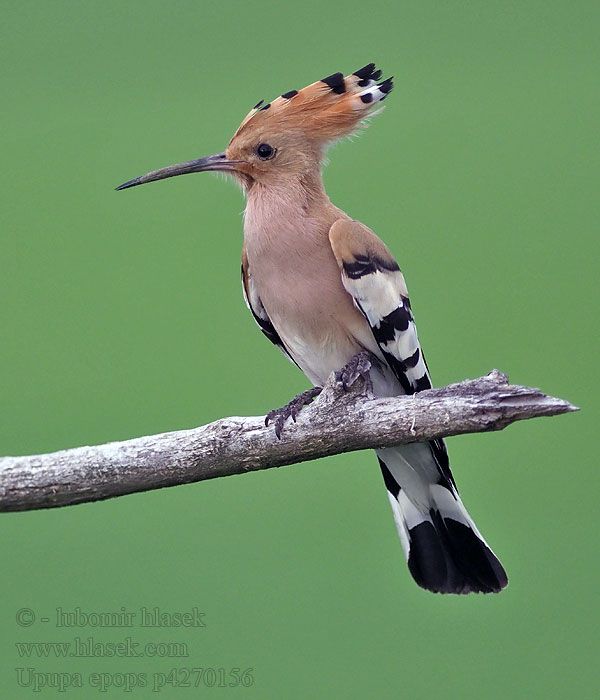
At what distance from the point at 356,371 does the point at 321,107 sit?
18.8 inches

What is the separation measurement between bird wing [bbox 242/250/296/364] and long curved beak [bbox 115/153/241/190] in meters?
0.15

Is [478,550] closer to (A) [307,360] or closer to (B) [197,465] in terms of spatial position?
(A) [307,360]

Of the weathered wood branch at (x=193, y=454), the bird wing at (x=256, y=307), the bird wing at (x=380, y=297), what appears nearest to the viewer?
the weathered wood branch at (x=193, y=454)

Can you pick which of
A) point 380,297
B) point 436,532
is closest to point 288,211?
point 380,297

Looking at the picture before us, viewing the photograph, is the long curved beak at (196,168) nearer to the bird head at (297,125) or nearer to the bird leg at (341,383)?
the bird head at (297,125)

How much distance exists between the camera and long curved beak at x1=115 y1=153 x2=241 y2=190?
1544 mm

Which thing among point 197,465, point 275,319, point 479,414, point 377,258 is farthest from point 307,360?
point 479,414

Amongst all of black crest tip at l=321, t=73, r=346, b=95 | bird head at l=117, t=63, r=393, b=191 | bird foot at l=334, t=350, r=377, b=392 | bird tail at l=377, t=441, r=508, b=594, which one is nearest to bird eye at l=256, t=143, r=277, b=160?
bird head at l=117, t=63, r=393, b=191

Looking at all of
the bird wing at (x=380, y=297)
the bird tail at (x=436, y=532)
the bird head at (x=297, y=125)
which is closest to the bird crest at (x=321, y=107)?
the bird head at (x=297, y=125)

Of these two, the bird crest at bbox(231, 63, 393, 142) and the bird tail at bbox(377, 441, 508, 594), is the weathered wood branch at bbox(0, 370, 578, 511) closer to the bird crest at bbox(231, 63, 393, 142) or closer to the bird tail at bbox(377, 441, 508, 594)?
the bird tail at bbox(377, 441, 508, 594)

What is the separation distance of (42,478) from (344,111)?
30.0 inches

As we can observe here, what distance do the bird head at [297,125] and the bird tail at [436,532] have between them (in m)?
0.53

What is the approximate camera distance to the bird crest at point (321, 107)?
1521 mm

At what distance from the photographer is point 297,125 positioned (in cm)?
152
